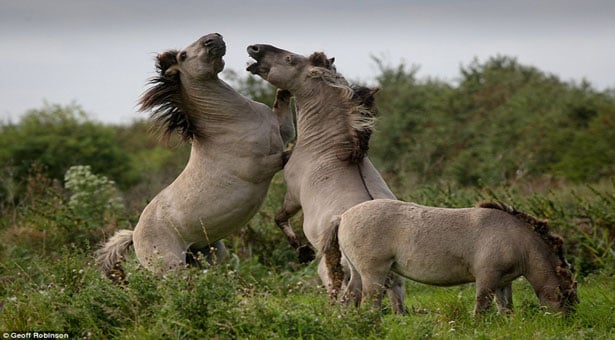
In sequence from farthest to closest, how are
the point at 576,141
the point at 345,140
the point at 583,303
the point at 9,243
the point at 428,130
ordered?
the point at 428,130 → the point at 576,141 → the point at 9,243 → the point at 345,140 → the point at 583,303

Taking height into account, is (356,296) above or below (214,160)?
below

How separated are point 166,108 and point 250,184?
1.17m

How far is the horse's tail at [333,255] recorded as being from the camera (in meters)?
7.51

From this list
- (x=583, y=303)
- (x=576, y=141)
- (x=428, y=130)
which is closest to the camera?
(x=583, y=303)

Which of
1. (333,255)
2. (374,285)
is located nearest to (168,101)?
(333,255)

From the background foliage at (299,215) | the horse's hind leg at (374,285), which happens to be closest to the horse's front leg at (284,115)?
the background foliage at (299,215)

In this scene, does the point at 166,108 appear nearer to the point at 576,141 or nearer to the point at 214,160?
the point at 214,160

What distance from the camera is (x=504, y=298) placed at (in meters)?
7.32

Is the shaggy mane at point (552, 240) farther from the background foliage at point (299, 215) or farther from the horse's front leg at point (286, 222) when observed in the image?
the horse's front leg at point (286, 222)

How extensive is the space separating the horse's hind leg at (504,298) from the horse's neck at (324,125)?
77.5 inches

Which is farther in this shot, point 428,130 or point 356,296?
point 428,130

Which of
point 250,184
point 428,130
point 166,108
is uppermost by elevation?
point 166,108

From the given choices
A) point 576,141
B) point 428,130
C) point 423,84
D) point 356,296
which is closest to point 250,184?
point 356,296

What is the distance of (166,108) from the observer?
8961 millimetres
